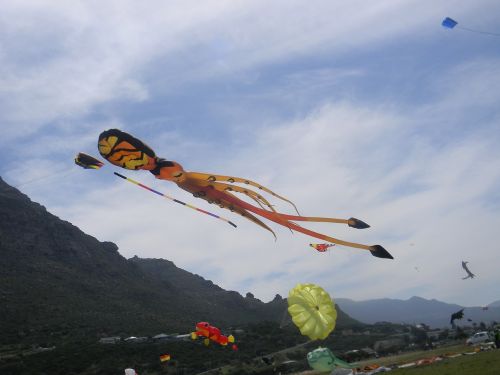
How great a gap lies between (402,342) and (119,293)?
43.8 meters

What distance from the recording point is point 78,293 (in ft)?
229

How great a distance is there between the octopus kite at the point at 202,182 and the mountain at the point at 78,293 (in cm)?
4422

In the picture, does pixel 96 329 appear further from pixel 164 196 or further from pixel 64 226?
pixel 164 196

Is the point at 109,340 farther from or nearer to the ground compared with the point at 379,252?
farther from the ground

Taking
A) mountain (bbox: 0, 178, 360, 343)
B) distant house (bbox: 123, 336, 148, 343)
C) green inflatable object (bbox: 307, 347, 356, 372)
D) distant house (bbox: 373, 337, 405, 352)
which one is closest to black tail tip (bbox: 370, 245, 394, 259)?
green inflatable object (bbox: 307, 347, 356, 372)

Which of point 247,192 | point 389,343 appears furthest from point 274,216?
point 389,343

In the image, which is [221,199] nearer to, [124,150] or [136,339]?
[124,150]

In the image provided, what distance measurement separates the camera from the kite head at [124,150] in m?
12.2

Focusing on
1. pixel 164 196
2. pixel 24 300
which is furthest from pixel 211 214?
pixel 24 300

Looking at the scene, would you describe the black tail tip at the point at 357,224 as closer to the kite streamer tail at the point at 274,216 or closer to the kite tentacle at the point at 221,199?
the kite streamer tail at the point at 274,216

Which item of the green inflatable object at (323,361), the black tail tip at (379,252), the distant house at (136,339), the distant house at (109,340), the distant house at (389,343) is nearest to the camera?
the black tail tip at (379,252)

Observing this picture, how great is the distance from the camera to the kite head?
40.0ft

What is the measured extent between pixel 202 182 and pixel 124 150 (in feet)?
7.58

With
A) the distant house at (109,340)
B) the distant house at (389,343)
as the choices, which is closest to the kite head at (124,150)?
the distant house at (109,340)
